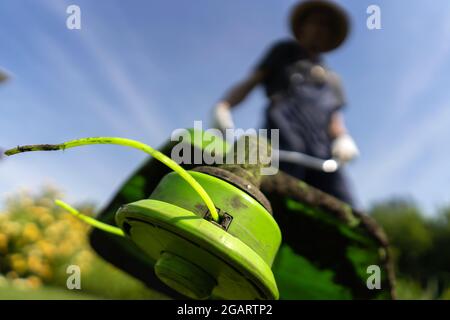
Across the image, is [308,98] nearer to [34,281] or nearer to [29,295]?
[29,295]

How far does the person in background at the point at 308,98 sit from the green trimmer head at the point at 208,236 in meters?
0.79

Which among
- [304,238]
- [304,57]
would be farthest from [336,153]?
[304,238]

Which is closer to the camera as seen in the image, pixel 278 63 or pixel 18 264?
pixel 278 63

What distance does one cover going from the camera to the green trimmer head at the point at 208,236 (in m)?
0.56

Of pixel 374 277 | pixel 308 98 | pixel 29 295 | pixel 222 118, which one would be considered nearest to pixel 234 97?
pixel 222 118

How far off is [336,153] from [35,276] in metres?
2.78

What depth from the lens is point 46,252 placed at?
347cm

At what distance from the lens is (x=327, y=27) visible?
208 cm

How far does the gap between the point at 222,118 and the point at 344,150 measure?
1.64ft

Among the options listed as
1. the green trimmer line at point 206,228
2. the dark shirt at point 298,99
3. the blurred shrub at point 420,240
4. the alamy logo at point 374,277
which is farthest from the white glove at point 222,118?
the blurred shrub at point 420,240

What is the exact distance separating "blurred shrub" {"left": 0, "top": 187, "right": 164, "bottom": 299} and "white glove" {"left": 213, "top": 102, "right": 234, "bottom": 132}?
1906mm

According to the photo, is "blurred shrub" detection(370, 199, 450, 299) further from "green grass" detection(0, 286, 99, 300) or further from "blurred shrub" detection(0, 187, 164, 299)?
"green grass" detection(0, 286, 99, 300)

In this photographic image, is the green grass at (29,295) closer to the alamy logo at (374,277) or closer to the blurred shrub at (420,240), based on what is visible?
the alamy logo at (374,277)

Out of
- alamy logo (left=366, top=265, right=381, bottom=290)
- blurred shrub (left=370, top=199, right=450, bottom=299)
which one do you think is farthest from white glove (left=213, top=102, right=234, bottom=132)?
blurred shrub (left=370, top=199, right=450, bottom=299)
